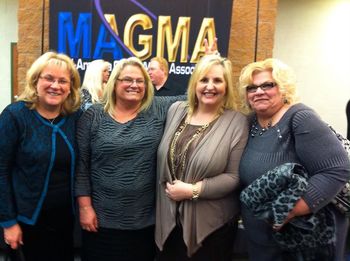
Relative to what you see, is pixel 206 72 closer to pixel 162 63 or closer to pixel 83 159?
pixel 83 159

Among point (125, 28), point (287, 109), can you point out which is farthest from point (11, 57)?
point (287, 109)

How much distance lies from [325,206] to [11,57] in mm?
5384

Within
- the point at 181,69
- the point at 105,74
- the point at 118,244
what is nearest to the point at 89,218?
the point at 118,244

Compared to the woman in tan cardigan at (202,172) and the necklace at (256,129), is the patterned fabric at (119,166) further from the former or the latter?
the necklace at (256,129)

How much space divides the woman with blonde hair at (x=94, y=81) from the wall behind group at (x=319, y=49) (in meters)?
2.91

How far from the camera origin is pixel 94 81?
Answer: 3.92 meters

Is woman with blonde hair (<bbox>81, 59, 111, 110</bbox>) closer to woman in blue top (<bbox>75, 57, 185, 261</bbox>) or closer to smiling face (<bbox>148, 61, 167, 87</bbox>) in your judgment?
smiling face (<bbox>148, 61, 167, 87</bbox>)

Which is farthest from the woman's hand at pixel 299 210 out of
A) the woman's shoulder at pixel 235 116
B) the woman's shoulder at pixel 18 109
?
the woman's shoulder at pixel 18 109

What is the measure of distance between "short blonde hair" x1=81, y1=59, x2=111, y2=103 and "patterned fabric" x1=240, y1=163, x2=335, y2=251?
7.85 ft

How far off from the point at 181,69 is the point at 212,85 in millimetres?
2518

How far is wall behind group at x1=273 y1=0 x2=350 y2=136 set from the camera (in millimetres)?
5746

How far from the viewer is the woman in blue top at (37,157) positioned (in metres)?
2.09

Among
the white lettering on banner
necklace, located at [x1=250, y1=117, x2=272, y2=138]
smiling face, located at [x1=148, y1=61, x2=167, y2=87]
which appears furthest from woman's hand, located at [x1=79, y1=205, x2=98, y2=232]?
the white lettering on banner

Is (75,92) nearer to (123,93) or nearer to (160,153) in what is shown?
(123,93)
